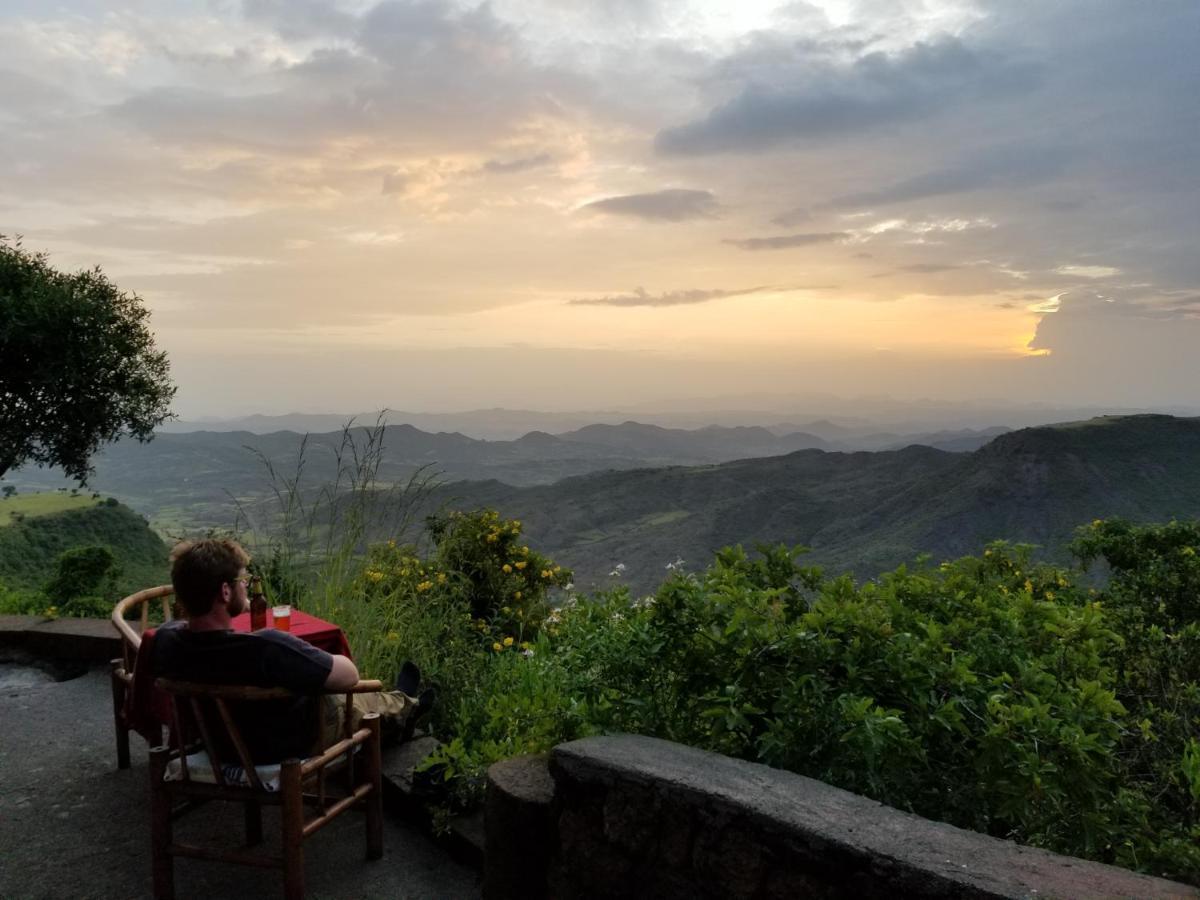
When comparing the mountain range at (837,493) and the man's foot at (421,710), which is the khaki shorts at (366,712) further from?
the mountain range at (837,493)

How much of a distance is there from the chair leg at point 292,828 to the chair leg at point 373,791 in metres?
0.44

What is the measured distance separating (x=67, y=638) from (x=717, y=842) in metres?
6.03

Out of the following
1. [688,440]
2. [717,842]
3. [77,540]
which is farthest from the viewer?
[688,440]

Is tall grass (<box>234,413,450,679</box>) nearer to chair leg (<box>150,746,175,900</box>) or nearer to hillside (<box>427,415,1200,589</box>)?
chair leg (<box>150,746,175,900</box>)

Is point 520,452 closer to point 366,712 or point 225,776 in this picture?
point 366,712

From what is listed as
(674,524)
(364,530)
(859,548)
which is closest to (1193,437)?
(859,548)

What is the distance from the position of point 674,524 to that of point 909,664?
66.6m

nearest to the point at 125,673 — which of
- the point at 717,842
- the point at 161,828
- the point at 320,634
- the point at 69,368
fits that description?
the point at 320,634

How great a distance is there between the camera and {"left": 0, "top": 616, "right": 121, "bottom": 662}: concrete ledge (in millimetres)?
6238

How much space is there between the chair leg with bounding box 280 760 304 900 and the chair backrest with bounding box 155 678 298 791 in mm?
118

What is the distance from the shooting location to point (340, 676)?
9.65 ft

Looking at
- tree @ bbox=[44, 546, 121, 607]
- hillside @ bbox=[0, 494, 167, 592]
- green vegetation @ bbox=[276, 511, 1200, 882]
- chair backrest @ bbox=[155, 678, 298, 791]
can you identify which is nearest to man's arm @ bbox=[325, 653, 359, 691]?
chair backrest @ bbox=[155, 678, 298, 791]

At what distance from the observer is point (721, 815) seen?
88.4 inches

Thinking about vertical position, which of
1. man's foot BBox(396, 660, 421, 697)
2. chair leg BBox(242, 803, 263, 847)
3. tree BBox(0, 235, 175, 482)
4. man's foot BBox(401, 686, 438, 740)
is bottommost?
chair leg BBox(242, 803, 263, 847)
